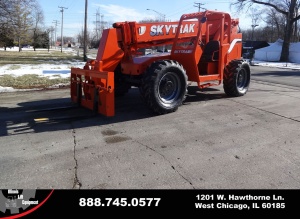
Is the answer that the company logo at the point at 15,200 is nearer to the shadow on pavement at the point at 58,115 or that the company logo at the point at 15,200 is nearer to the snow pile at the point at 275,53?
the shadow on pavement at the point at 58,115

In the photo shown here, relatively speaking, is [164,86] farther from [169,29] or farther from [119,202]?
[119,202]

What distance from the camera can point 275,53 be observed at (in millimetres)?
42406

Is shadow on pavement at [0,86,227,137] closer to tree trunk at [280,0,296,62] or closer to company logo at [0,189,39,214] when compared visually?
company logo at [0,189,39,214]

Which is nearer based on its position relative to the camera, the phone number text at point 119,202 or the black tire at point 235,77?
the phone number text at point 119,202

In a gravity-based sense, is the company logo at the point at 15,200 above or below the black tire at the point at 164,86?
below

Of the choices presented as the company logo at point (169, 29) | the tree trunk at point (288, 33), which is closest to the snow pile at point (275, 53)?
the tree trunk at point (288, 33)

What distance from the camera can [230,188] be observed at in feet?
12.4

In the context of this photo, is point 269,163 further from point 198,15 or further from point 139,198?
point 198,15

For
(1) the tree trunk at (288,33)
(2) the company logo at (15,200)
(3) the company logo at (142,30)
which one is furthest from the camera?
(1) the tree trunk at (288,33)

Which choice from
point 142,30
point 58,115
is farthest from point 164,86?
point 58,115

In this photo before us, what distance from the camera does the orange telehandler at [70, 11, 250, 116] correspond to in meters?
6.88

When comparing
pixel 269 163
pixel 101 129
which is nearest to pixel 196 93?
pixel 101 129

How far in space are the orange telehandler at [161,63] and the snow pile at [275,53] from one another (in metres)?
34.8

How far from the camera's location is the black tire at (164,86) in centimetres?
678
